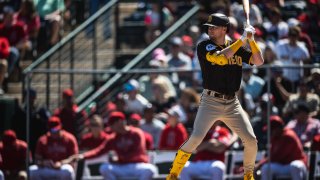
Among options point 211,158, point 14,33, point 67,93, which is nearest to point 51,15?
point 14,33

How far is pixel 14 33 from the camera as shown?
17.7m

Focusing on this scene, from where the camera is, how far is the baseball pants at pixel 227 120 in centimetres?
1042

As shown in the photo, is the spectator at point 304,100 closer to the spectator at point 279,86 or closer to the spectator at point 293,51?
the spectator at point 279,86

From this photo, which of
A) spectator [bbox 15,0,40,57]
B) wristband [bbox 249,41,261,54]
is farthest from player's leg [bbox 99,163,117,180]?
wristband [bbox 249,41,261,54]

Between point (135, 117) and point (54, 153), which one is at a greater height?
point (135, 117)

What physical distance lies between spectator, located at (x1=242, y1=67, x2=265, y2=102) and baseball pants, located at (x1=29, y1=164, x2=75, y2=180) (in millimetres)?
3018

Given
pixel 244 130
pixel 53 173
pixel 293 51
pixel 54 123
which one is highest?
pixel 293 51

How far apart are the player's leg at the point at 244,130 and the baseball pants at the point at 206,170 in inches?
133

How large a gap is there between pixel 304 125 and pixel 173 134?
2.04 meters

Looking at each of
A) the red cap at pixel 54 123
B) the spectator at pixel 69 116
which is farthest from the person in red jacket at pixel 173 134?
the red cap at pixel 54 123

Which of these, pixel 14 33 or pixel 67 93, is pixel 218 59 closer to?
pixel 67 93

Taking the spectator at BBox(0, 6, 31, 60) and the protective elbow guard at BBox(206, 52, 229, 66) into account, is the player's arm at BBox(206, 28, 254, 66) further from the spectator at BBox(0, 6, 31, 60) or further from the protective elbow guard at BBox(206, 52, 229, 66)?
the spectator at BBox(0, 6, 31, 60)

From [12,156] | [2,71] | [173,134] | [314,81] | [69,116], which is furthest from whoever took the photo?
[2,71]

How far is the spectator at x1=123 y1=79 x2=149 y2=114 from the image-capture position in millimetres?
15055
